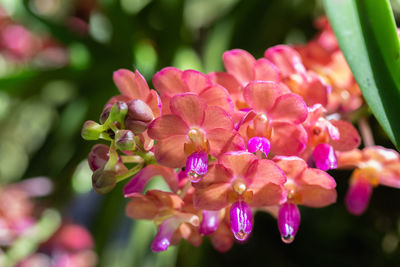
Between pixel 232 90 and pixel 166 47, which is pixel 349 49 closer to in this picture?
pixel 232 90

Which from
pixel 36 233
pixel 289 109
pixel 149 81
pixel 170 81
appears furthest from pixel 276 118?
pixel 36 233

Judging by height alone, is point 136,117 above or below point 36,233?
above

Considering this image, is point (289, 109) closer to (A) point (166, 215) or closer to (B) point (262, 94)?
(B) point (262, 94)

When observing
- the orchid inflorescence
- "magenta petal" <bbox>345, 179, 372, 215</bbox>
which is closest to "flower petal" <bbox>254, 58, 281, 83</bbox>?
the orchid inflorescence

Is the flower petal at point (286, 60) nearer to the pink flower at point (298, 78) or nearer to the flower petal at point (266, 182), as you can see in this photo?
the pink flower at point (298, 78)

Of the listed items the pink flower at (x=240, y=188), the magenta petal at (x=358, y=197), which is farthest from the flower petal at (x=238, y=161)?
the magenta petal at (x=358, y=197)

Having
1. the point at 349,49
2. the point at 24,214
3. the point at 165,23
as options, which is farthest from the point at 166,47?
the point at 349,49

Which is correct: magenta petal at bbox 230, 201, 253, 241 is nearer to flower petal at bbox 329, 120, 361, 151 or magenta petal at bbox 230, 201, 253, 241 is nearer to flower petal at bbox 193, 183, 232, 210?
flower petal at bbox 193, 183, 232, 210
